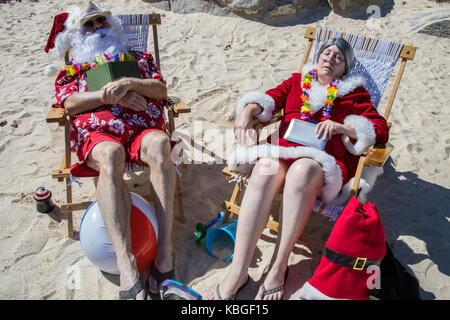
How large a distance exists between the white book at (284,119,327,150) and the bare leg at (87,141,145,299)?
1147mm

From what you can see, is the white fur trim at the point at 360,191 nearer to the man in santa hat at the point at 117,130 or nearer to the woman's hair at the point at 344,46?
the woman's hair at the point at 344,46

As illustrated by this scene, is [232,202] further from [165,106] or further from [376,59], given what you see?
[376,59]

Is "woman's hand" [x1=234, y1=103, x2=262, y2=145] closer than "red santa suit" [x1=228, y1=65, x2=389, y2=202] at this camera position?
No

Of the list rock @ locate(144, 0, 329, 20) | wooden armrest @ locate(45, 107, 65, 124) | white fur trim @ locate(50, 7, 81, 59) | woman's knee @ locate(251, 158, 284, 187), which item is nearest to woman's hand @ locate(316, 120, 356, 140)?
woman's knee @ locate(251, 158, 284, 187)

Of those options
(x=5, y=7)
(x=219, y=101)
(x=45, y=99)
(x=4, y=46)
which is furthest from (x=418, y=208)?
(x=5, y=7)

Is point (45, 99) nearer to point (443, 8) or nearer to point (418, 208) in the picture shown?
point (418, 208)

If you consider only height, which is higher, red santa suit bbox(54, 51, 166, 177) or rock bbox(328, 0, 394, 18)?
rock bbox(328, 0, 394, 18)

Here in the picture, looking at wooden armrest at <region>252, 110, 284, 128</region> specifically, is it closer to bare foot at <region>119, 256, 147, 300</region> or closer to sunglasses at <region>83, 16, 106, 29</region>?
bare foot at <region>119, 256, 147, 300</region>

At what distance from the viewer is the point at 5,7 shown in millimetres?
7000

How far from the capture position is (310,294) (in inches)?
Answer: 82.6

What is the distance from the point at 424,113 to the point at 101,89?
362cm

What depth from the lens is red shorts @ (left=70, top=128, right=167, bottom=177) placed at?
2.45m

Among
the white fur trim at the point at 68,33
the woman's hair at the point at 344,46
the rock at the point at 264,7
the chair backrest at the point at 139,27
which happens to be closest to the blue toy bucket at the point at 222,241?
the woman's hair at the point at 344,46

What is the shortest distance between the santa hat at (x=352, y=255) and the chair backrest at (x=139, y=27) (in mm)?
2140
